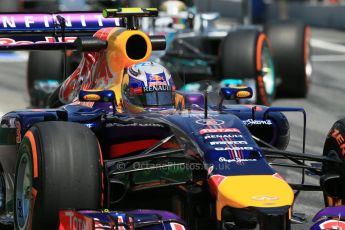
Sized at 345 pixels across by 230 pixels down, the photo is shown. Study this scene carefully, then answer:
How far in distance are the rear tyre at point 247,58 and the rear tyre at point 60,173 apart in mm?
7345

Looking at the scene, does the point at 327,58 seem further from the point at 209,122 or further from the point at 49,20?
the point at 209,122

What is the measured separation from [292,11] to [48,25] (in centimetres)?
2418

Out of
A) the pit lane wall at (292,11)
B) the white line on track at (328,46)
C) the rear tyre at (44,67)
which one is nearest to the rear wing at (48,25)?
the rear tyre at (44,67)

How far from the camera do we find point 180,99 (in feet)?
25.1

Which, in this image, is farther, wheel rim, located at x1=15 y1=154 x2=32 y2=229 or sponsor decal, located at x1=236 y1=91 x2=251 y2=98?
sponsor decal, located at x1=236 y1=91 x2=251 y2=98

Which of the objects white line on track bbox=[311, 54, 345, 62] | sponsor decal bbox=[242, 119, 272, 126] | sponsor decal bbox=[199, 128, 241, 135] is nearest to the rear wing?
sponsor decal bbox=[242, 119, 272, 126]

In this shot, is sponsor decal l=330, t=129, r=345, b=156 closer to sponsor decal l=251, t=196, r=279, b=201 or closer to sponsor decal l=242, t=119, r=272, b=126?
sponsor decal l=242, t=119, r=272, b=126

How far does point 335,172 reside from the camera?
712cm

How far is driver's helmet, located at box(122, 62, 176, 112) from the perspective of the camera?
25.0ft

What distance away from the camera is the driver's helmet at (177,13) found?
53.3ft

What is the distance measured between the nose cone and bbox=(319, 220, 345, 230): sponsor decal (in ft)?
0.79

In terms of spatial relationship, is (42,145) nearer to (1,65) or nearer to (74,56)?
(74,56)

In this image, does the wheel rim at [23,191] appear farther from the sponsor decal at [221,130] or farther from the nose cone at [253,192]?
the nose cone at [253,192]

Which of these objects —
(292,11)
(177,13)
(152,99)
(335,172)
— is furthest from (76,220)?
(292,11)
